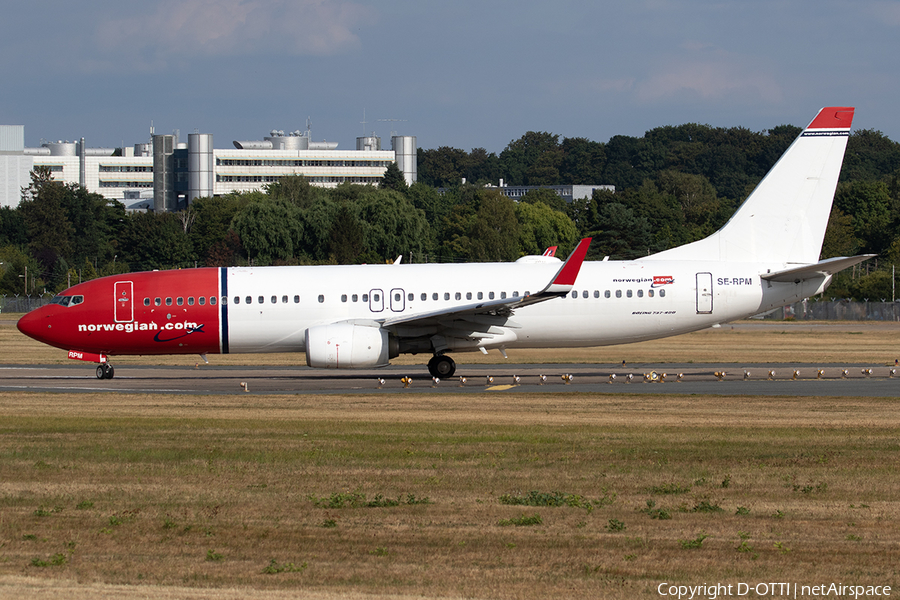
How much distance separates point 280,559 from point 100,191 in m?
198

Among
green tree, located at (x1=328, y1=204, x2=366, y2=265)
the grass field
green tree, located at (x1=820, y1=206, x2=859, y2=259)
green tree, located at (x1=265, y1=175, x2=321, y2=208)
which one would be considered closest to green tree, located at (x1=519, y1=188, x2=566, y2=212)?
green tree, located at (x1=265, y1=175, x2=321, y2=208)

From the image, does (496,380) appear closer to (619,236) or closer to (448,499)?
(448,499)

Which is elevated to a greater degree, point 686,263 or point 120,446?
point 686,263

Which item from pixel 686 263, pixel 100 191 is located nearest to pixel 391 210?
pixel 686 263

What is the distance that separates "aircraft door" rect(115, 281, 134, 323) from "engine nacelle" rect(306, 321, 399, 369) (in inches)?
222

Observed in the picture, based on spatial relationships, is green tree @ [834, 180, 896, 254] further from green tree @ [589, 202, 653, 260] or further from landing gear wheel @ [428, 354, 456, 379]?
landing gear wheel @ [428, 354, 456, 379]

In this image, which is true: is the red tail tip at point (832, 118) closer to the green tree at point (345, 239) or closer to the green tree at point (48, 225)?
the green tree at point (345, 239)

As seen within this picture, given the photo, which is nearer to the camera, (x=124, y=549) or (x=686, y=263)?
(x=124, y=549)

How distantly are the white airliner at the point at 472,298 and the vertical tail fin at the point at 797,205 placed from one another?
0.04 meters

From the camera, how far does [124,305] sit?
1123 inches

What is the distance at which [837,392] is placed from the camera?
2433 cm

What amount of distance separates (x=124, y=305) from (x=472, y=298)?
10.1m

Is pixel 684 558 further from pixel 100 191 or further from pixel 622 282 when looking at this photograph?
pixel 100 191

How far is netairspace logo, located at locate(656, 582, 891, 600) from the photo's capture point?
8.17 metres
